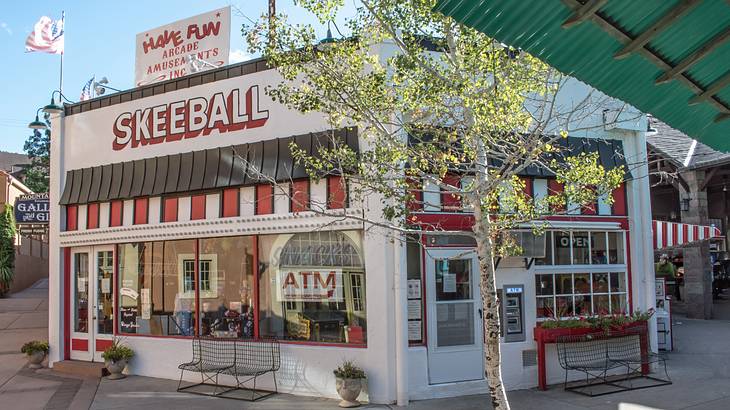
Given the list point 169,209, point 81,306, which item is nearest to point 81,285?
point 81,306

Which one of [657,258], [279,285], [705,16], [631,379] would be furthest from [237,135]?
[657,258]

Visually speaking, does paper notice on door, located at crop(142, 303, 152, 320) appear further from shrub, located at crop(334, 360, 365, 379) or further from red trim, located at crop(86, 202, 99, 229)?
shrub, located at crop(334, 360, 365, 379)

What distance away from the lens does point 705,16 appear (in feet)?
11.9

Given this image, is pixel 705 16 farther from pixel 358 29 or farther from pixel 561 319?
pixel 561 319

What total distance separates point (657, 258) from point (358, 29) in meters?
26.3

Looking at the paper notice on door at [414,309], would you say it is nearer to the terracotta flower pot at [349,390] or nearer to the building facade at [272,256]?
the building facade at [272,256]

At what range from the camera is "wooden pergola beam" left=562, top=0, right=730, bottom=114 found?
3.68 metres

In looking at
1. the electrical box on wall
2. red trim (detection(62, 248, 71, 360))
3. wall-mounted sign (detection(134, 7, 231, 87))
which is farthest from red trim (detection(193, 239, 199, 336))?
the electrical box on wall

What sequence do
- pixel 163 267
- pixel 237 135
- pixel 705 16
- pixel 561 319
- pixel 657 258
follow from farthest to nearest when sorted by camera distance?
pixel 657 258, pixel 163 267, pixel 237 135, pixel 561 319, pixel 705 16

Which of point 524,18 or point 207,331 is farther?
point 207,331

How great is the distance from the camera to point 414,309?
9383mm

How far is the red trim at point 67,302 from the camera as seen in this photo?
42.8 feet

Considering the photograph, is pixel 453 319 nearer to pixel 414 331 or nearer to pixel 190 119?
pixel 414 331

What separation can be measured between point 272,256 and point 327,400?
8.31ft
